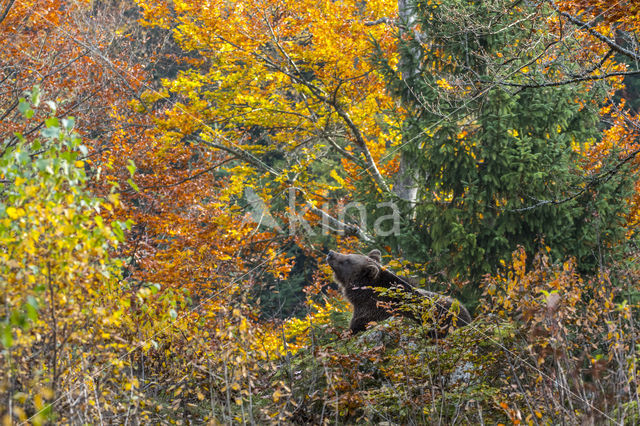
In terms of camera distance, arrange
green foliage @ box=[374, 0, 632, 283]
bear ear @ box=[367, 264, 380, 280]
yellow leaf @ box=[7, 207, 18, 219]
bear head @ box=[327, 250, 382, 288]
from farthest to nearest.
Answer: green foliage @ box=[374, 0, 632, 283] → bear head @ box=[327, 250, 382, 288] → bear ear @ box=[367, 264, 380, 280] → yellow leaf @ box=[7, 207, 18, 219]

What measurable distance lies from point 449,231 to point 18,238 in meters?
7.73

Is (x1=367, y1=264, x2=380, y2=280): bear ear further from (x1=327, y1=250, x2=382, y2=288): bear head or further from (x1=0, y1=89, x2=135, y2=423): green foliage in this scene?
(x1=0, y1=89, x2=135, y2=423): green foliage

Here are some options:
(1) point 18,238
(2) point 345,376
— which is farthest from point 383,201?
(1) point 18,238

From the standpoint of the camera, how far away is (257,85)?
47.9 ft

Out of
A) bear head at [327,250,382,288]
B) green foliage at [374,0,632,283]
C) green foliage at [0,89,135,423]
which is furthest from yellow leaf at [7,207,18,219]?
green foliage at [374,0,632,283]

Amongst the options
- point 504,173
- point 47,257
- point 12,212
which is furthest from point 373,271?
point 12,212

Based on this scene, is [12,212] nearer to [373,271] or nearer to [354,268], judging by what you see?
[373,271]

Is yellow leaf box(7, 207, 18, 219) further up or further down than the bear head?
further up

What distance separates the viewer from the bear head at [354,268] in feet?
25.1

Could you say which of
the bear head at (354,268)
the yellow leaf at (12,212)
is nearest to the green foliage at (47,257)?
the yellow leaf at (12,212)

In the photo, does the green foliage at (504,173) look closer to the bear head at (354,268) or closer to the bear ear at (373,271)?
the bear head at (354,268)

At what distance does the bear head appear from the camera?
7.65m

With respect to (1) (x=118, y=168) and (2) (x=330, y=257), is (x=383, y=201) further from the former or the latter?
(1) (x=118, y=168)

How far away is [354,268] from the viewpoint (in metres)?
8.08
